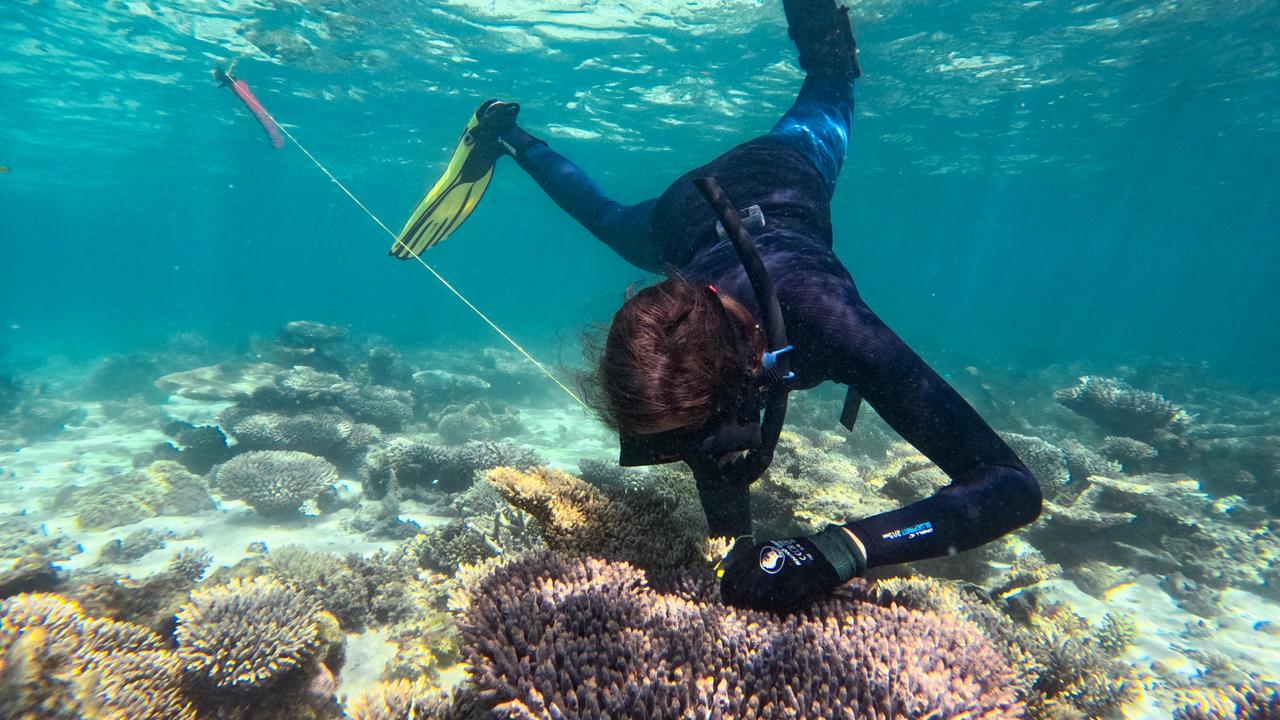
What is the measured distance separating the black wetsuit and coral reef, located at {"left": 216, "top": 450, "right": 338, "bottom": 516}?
659cm

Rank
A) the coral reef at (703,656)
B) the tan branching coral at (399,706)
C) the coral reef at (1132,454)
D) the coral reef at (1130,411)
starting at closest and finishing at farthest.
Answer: the coral reef at (703,656), the tan branching coral at (399,706), the coral reef at (1132,454), the coral reef at (1130,411)

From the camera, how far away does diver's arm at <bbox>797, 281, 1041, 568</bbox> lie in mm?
2018

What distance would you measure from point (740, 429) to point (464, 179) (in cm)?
658

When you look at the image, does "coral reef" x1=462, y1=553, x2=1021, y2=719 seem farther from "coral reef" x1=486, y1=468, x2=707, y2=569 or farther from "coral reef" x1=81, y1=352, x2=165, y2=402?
"coral reef" x1=81, y1=352, x2=165, y2=402

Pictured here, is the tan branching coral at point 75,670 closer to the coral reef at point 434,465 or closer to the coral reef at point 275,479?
the coral reef at point 275,479

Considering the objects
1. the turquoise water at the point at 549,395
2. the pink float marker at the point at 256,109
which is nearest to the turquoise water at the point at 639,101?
the turquoise water at the point at 549,395

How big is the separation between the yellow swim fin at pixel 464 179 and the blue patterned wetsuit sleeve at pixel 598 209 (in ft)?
1.78

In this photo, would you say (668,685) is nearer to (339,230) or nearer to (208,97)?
(208,97)

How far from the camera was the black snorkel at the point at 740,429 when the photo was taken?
6.96 ft

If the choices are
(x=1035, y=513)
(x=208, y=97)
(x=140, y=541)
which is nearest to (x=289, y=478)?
(x=140, y=541)

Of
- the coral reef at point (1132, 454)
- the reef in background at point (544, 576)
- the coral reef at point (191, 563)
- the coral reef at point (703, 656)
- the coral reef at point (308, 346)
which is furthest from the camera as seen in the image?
the coral reef at point (308, 346)

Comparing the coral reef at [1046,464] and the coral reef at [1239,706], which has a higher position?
the coral reef at [1239,706]

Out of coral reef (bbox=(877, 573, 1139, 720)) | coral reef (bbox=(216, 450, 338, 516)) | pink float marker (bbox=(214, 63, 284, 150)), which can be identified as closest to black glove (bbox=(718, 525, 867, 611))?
coral reef (bbox=(877, 573, 1139, 720))

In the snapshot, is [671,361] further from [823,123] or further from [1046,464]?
[1046,464]
